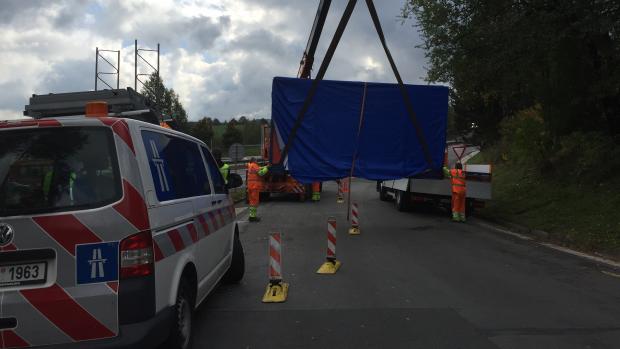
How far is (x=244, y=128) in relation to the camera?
320 ft

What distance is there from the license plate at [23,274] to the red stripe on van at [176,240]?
0.92 meters

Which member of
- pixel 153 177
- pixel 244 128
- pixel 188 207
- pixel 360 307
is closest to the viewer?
pixel 153 177

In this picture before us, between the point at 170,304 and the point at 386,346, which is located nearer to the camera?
the point at 170,304

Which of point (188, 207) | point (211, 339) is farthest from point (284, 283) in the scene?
point (188, 207)

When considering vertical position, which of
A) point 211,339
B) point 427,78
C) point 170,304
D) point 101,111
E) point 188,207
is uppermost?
point 427,78

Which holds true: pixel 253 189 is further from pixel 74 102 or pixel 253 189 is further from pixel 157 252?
pixel 157 252

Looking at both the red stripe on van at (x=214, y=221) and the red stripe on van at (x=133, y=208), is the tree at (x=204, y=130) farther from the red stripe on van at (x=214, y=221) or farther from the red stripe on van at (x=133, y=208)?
the red stripe on van at (x=133, y=208)

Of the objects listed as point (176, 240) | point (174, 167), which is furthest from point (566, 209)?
point (176, 240)

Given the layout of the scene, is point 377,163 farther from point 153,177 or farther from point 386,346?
point 153,177

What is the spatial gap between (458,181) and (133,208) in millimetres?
12912

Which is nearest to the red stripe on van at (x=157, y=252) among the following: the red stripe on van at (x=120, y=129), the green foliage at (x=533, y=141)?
the red stripe on van at (x=120, y=129)

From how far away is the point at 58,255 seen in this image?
356 centimetres

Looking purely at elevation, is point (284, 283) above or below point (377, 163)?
below

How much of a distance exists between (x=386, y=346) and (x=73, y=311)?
267 cm
